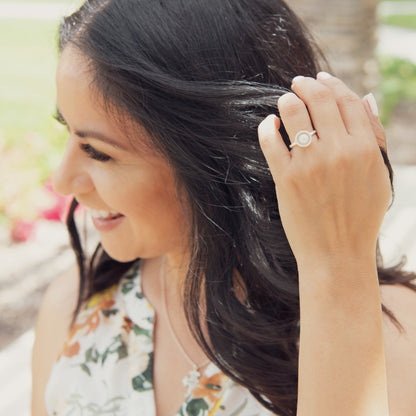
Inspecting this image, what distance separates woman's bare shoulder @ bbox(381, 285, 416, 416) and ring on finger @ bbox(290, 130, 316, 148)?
64 cm

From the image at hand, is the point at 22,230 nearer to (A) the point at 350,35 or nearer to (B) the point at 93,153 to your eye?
(B) the point at 93,153

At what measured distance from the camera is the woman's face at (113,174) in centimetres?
156

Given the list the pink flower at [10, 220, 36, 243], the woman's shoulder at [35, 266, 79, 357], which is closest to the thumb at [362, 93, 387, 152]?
the woman's shoulder at [35, 266, 79, 357]

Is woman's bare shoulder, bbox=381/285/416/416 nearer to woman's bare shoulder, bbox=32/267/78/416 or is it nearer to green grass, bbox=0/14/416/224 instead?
woman's bare shoulder, bbox=32/267/78/416

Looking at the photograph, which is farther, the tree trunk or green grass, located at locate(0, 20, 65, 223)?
the tree trunk

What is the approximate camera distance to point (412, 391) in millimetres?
1444

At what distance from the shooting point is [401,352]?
152 centimetres

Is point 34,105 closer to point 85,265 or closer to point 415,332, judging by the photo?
point 85,265

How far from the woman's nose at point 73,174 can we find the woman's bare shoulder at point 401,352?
87cm

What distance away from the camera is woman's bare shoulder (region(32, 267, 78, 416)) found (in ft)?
6.60

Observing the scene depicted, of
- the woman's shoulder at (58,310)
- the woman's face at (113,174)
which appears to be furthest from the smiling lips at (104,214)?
the woman's shoulder at (58,310)

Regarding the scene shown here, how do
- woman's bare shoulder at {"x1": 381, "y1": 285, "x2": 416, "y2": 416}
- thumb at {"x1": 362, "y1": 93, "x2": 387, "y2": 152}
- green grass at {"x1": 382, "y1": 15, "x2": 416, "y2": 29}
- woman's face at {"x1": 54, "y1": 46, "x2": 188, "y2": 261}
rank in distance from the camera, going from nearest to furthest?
thumb at {"x1": 362, "y1": 93, "x2": 387, "y2": 152}, woman's bare shoulder at {"x1": 381, "y1": 285, "x2": 416, "y2": 416}, woman's face at {"x1": 54, "y1": 46, "x2": 188, "y2": 261}, green grass at {"x1": 382, "y1": 15, "x2": 416, "y2": 29}

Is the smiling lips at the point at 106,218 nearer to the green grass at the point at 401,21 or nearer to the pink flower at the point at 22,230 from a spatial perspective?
the pink flower at the point at 22,230

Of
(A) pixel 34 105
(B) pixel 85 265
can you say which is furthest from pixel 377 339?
(A) pixel 34 105
